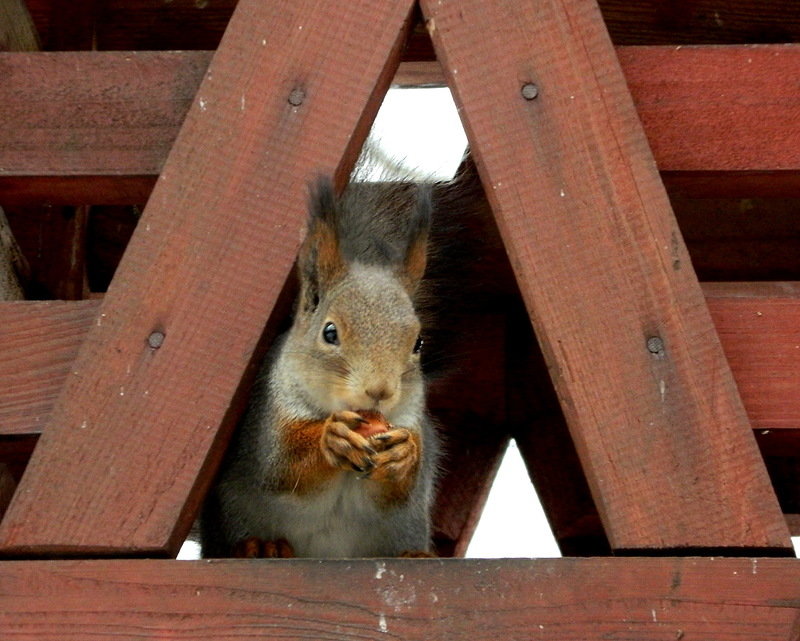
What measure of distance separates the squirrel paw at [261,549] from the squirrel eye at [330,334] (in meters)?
0.29

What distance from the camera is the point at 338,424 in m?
2.17

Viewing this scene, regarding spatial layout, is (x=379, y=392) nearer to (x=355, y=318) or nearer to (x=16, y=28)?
(x=355, y=318)

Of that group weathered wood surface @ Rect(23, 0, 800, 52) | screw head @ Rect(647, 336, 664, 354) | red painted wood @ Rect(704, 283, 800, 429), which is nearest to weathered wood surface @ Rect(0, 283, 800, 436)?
red painted wood @ Rect(704, 283, 800, 429)

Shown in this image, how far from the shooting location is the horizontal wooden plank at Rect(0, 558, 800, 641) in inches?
74.9

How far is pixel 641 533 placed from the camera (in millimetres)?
1941

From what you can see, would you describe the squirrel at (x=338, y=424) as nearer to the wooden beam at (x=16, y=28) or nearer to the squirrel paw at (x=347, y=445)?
the squirrel paw at (x=347, y=445)

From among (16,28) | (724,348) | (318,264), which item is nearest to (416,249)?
(318,264)

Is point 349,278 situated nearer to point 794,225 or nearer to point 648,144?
point 648,144

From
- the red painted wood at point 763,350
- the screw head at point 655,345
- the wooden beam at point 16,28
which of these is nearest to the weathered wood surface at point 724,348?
the red painted wood at point 763,350

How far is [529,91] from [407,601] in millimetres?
627

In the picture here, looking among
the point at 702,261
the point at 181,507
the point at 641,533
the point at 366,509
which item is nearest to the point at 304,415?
the point at 366,509

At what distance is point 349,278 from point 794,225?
82 cm

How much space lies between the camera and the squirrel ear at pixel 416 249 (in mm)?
2480

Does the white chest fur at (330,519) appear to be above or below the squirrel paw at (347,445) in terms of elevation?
above
